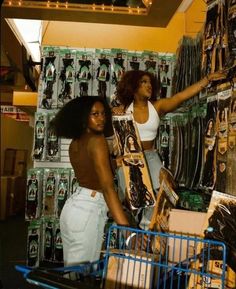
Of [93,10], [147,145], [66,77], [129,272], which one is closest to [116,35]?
[93,10]

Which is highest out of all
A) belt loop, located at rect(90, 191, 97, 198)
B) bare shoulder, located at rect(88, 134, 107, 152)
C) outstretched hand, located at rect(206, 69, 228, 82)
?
outstretched hand, located at rect(206, 69, 228, 82)

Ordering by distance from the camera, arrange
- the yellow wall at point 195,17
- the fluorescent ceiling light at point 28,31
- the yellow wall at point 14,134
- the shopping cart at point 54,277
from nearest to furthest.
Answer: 1. the shopping cart at point 54,277
2. the yellow wall at point 195,17
3. the fluorescent ceiling light at point 28,31
4. the yellow wall at point 14,134

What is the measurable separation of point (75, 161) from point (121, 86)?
0.71 meters

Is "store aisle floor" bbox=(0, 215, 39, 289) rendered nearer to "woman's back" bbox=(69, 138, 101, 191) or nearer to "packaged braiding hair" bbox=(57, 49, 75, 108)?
"woman's back" bbox=(69, 138, 101, 191)

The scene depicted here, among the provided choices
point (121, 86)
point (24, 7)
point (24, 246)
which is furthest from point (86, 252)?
point (24, 246)

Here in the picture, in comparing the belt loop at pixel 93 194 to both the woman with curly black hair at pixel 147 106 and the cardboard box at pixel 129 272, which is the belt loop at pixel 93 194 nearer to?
the woman with curly black hair at pixel 147 106

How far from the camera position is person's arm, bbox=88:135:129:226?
188 cm

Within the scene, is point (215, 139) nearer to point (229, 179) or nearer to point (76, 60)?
point (229, 179)

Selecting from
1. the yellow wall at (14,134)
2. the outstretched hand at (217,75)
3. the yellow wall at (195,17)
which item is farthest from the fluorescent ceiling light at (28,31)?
the yellow wall at (14,134)

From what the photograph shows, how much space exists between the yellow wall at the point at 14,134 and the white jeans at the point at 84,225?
21.6ft

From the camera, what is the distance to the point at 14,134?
9.37 meters

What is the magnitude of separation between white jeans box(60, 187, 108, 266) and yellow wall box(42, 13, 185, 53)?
277cm

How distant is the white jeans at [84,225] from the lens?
2.03m

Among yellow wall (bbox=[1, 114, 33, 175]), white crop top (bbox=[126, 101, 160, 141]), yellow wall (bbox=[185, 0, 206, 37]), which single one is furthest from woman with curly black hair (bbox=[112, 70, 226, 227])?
yellow wall (bbox=[1, 114, 33, 175])
